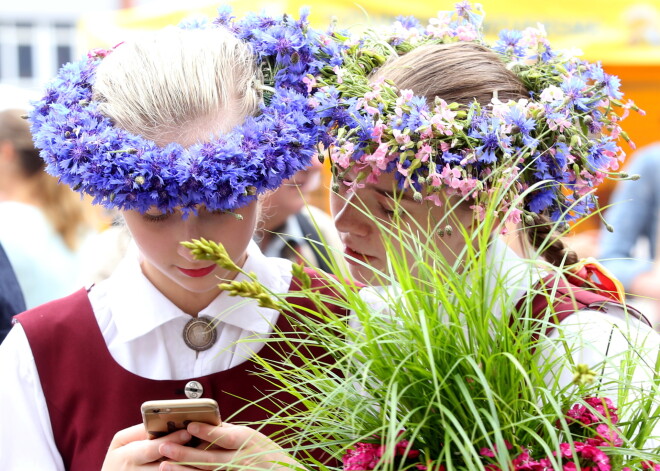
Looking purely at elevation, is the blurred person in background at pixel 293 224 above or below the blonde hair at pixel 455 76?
below

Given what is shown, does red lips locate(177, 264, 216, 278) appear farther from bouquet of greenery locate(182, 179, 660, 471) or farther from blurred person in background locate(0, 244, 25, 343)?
blurred person in background locate(0, 244, 25, 343)

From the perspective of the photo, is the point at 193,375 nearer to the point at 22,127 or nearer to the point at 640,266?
the point at 22,127

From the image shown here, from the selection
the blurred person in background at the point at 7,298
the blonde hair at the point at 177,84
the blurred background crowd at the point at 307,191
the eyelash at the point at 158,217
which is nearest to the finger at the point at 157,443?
the eyelash at the point at 158,217

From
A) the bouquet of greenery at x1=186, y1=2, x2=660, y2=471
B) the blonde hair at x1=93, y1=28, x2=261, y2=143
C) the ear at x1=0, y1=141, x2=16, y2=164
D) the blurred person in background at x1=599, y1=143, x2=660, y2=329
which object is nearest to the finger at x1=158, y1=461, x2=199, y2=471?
the bouquet of greenery at x1=186, y1=2, x2=660, y2=471

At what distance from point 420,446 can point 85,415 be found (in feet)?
2.55

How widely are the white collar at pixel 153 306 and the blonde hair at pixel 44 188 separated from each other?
5.07ft

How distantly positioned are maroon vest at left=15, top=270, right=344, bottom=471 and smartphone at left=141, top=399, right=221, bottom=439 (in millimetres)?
275

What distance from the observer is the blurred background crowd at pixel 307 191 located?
303cm

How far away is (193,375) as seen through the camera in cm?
173

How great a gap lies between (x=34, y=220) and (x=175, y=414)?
208cm

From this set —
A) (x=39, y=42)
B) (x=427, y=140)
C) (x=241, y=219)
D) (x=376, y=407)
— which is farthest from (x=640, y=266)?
(x=39, y=42)

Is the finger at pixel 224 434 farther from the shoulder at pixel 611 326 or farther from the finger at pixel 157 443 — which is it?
the shoulder at pixel 611 326

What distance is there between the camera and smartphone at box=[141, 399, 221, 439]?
1.34m

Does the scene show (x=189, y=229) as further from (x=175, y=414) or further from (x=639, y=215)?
Result: (x=639, y=215)
